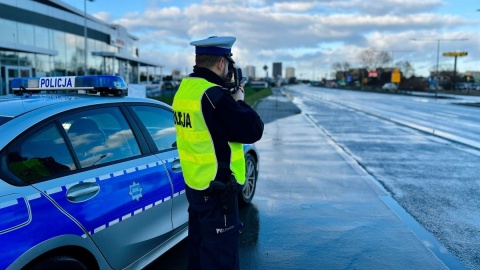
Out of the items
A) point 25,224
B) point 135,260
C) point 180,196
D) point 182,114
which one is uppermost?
point 182,114

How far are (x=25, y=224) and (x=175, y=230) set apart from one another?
1.61 metres

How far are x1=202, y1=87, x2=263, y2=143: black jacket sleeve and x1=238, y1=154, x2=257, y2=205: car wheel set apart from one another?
9.67 ft

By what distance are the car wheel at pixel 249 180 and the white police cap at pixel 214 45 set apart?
2.99 m

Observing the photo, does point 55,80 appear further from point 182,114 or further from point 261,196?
point 261,196

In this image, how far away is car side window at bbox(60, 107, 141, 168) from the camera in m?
2.86

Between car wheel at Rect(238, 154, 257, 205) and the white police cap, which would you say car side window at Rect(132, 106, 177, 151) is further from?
car wheel at Rect(238, 154, 257, 205)

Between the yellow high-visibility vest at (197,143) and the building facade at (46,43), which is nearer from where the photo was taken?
the yellow high-visibility vest at (197,143)

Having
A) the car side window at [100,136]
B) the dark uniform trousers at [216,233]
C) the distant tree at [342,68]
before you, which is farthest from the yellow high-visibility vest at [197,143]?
the distant tree at [342,68]

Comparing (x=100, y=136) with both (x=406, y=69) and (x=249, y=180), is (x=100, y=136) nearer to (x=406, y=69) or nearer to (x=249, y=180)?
(x=249, y=180)

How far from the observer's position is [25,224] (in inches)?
86.0

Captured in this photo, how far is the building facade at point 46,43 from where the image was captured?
30422 millimetres

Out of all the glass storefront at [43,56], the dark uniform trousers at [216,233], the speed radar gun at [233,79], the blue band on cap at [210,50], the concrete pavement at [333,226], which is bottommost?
the concrete pavement at [333,226]

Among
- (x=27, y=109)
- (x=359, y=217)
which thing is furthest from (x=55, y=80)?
(x=359, y=217)

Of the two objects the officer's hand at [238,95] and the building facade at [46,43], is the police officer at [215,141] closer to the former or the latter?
the officer's hand at [238,95]
